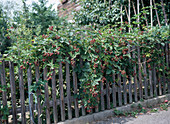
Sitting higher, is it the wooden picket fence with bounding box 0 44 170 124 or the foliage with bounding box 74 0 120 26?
the foliage with bounding box 74 0 120 26

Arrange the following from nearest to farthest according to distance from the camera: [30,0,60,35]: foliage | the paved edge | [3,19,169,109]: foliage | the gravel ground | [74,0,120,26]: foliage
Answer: [3,19,169,109]: foliage
the paved edge
the gravel ground
[74,0,120,26]: foliage
[30,0,60,35]: foliage

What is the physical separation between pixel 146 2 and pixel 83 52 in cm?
411

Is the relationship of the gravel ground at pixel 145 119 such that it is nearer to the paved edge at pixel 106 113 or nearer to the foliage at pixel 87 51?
the paved edge at pixel 106 113

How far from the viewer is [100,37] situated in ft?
10.6

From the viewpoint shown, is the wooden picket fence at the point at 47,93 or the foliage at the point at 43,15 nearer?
the wooden picket fence at the point at 47,93

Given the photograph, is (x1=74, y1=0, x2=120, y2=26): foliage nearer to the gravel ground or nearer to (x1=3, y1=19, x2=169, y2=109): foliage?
(x1=3, y1=19, x2=169, y2=109): foliage

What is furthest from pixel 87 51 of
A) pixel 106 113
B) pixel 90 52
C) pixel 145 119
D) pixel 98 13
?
pixel 98 13

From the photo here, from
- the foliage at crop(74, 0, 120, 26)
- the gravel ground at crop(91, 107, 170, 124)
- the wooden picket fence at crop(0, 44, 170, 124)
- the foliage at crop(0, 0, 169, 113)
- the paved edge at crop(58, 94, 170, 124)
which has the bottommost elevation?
the gravel ground at crop(91, 107, 170, 124)

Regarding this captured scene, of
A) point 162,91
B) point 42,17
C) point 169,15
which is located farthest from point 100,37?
point 42,17

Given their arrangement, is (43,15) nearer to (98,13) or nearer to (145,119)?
(98,13)

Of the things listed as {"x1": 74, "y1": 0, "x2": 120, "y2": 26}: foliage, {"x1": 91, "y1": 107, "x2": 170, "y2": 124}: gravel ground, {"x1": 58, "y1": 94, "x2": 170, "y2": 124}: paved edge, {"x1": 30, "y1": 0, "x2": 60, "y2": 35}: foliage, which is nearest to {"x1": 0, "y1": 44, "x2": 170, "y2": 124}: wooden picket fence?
{"x1": 58, "y1": 94, "x2": 170, "y2": 124}: paved edge

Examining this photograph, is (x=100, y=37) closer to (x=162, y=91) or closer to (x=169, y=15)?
(x=162, y=91)

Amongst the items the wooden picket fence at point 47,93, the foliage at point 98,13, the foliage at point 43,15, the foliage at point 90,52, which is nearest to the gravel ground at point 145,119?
the wooden picket fence at point 47,93

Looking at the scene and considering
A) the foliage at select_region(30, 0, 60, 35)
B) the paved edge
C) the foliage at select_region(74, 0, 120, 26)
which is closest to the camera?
the paved edge
